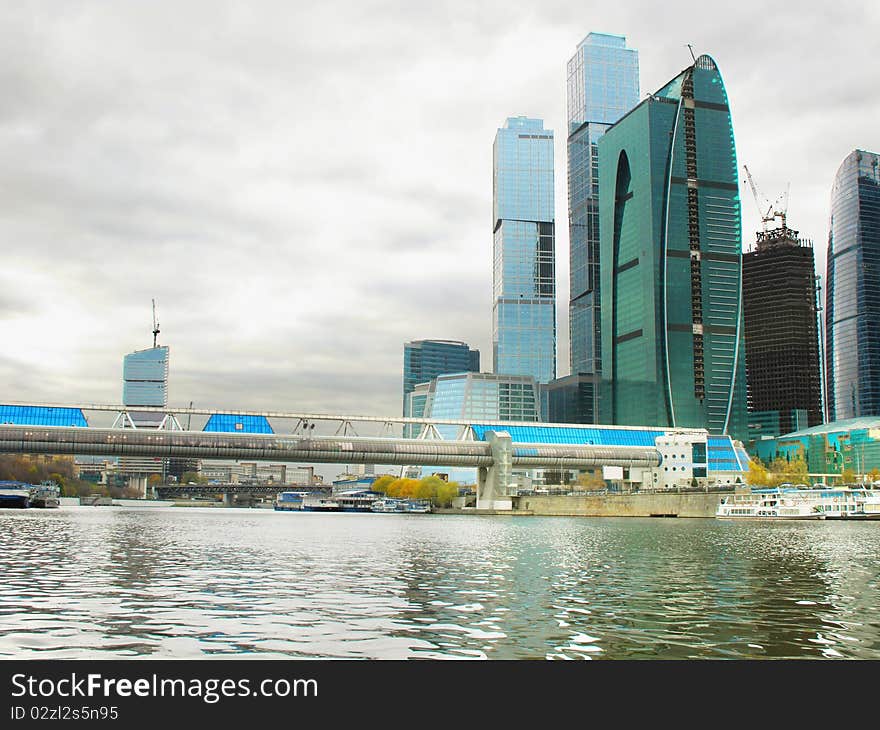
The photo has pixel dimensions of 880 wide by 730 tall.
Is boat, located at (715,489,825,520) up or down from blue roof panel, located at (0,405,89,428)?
down

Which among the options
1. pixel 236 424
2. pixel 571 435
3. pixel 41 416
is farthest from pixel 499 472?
pixel 41 416

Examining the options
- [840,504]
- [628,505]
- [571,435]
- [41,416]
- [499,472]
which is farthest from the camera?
[571,435]

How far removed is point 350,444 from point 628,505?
169ft

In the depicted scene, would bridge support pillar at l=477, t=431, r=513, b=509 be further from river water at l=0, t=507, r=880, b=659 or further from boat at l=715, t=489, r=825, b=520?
river water at l=0, t=507, r=880, b=659

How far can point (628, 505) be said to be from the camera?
165125 millimetres

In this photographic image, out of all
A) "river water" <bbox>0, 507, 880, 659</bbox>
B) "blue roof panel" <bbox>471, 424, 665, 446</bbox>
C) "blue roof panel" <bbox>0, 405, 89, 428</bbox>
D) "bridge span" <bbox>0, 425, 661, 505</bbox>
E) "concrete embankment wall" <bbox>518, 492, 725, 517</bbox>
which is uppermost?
"blue roof panel" <bbox>0, 405, 89, 428</bbox>

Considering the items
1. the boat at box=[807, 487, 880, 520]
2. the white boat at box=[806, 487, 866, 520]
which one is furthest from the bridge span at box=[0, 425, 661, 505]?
the boat at box=[807, 487, 880, 520]

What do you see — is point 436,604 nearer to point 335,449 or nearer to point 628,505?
point 335,449

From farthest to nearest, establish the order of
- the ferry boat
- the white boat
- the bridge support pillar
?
1. the bridge support pillar
2. the white boat
3. the ferry boat

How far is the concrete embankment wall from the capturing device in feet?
499

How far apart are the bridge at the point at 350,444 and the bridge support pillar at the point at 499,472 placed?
0.19 m

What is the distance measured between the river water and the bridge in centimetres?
11116

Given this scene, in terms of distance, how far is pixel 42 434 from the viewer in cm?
15588
